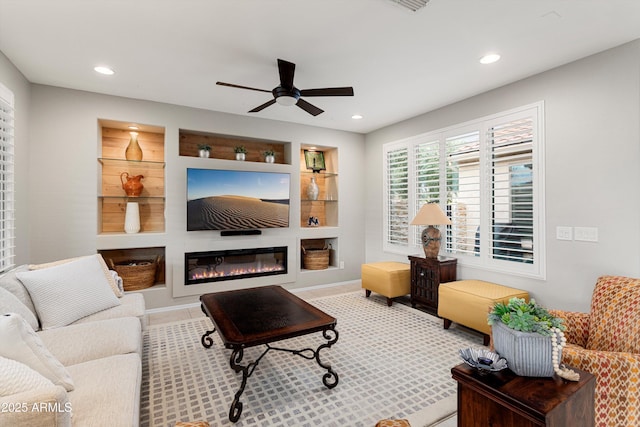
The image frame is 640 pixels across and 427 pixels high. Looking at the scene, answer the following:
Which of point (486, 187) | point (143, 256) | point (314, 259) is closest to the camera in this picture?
point (486, 187)

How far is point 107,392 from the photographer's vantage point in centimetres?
143

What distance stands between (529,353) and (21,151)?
4.57m

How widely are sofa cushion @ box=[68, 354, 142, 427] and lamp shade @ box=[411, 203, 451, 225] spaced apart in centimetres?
324

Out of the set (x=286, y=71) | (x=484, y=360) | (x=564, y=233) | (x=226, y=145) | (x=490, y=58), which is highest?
(x=490, y=58)

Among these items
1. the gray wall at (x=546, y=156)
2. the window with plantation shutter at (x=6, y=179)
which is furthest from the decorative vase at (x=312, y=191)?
the window with plantation shutter at (x=6, y=179)

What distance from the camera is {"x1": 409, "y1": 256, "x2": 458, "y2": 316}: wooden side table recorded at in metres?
3.77

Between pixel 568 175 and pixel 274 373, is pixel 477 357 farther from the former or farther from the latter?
pixel 568 175

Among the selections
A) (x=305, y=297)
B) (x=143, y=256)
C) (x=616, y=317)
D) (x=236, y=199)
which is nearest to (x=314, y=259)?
(x=305, y=297)

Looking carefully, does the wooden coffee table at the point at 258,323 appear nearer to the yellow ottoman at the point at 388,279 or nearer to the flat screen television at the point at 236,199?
the flat screen television at the point at 236,199

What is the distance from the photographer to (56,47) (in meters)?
2.64

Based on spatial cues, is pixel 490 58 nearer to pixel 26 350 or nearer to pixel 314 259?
pixel 314 259

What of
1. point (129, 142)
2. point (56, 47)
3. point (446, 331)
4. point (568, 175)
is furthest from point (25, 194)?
point (568, 175)

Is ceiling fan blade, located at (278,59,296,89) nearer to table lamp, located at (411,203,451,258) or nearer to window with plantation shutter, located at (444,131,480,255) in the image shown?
table lamp, located at (411,203,451,258)

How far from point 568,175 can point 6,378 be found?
13.4ft
